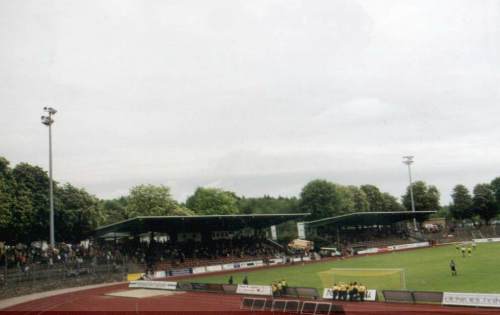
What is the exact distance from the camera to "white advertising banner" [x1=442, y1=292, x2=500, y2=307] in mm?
22312

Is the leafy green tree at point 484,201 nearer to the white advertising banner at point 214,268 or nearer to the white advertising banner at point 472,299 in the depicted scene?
the white advertising banner at point 214,268

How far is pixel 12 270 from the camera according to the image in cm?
Result: 4150

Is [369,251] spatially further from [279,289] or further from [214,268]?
[279,289]

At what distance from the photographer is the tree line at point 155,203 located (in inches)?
2087

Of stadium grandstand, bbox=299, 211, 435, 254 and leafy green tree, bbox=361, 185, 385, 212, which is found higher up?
leafy green tree, bbox=361, 185, 385, 212

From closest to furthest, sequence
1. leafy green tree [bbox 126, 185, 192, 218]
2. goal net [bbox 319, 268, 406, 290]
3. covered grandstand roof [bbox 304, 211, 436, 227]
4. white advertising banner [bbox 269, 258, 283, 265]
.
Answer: goal net [bbox 319, 268, 406, 290], white advertising banner [bbox 269, 258, 283, 265], covered grandstand roof [bbox 304, 211, 436, 227], leafy green tree [bbox 126, 185, 192, 218]

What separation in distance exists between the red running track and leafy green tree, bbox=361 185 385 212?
95699 millimetres

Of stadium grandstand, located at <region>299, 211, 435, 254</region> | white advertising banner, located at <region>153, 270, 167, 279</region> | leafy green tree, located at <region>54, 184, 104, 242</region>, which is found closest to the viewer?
white advertising banner, located at <region>153, 270, 167, 279</region>

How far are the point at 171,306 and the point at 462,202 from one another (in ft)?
308

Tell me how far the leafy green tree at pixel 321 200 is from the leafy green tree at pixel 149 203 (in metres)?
28.6

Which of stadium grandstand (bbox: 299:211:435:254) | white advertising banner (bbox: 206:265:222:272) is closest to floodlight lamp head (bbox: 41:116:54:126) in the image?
white advertising banner (bbox: 206:265:222:272)

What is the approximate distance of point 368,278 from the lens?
37.2 meters

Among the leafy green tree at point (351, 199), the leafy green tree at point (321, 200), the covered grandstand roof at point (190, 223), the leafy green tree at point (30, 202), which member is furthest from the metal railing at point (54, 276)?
the leafy green tree at point (351, 199)

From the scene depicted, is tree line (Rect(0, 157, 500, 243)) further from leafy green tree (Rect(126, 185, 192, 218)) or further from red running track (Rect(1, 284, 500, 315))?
red running track (Rect(1, 284, 500, 315))
